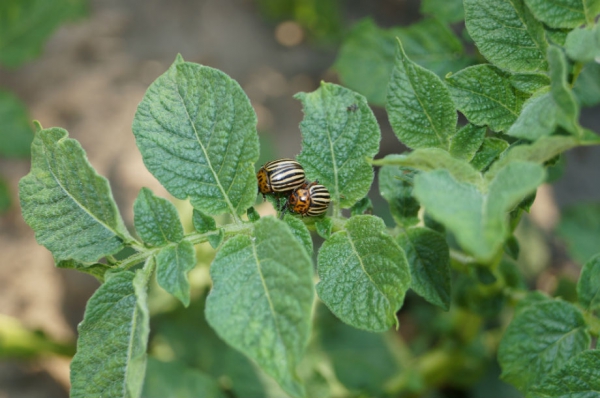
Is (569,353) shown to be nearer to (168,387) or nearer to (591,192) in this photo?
(168,387)

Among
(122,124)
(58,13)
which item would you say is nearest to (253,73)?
(122,124)

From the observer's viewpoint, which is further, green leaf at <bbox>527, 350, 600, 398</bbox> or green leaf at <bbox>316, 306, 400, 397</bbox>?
green leaf at <bbox>316, 306, 400, 397</bbox>

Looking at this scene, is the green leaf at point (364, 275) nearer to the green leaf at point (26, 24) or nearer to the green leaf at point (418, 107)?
the green leaf at point (418, 107)

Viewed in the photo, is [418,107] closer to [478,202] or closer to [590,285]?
[478,202]

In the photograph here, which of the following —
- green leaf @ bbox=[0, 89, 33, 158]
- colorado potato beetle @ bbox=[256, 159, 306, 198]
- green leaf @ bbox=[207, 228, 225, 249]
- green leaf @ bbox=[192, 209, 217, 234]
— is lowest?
green leaf @ bbox=[207, 228, 225, 249]

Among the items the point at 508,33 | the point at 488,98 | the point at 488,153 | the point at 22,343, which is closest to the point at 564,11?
the point at 508,33

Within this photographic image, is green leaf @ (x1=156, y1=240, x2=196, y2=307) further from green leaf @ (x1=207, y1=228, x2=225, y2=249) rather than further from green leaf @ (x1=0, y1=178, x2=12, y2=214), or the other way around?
green leaf @ (x1=0, y1=178, x2=12, y2=214)

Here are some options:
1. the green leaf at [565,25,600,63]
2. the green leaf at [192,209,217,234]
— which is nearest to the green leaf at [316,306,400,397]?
the green leaf at [192,209,217,234]
